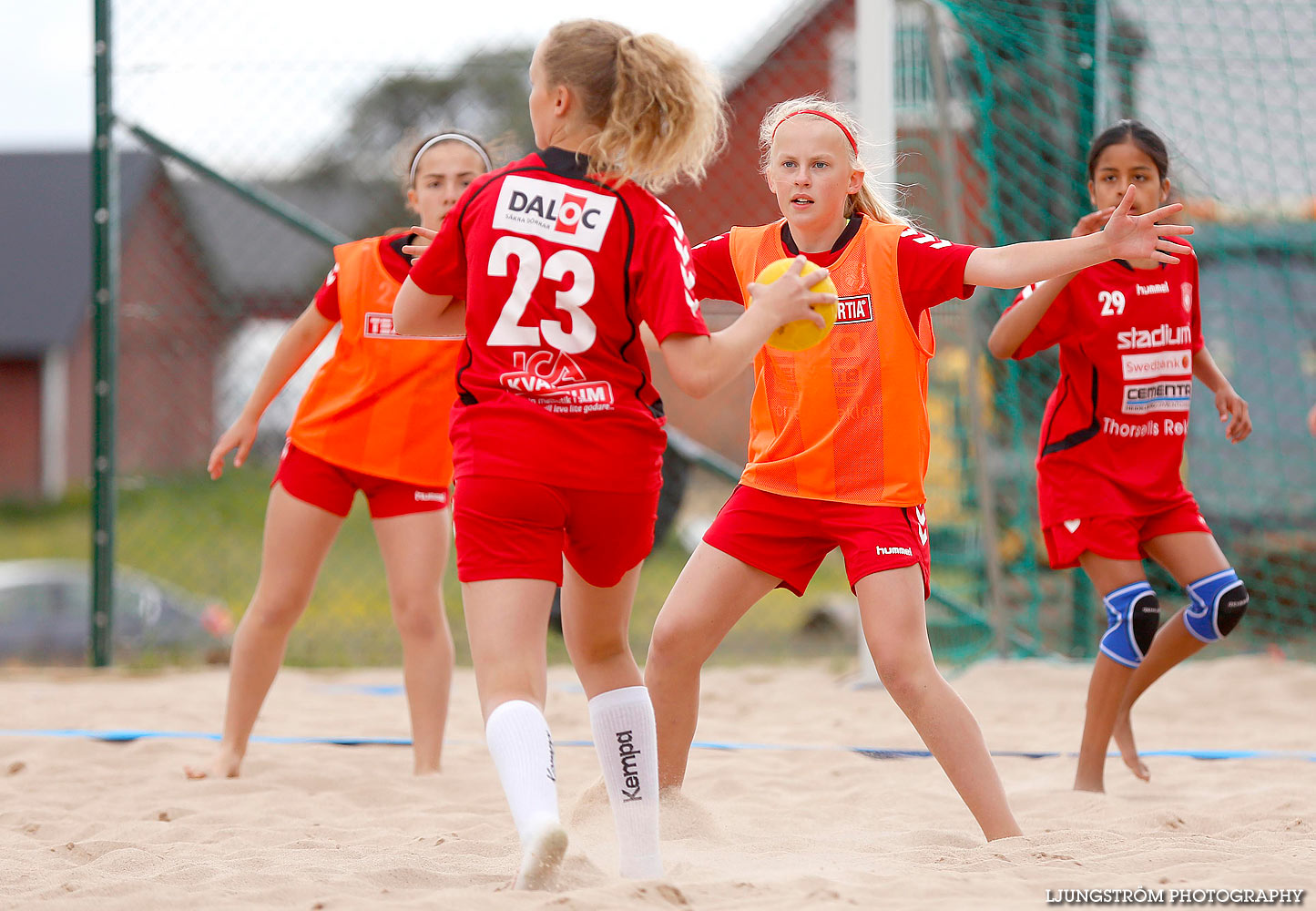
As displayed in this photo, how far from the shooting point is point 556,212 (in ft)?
7.97

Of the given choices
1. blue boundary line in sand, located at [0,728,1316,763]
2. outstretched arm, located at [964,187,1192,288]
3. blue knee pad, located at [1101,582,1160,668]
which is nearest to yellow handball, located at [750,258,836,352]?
outstretched arm, located at [964,187,1192,288]

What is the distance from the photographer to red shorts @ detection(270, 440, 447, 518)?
3.84 meters

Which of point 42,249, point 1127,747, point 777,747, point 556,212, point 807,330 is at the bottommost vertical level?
point 777,747

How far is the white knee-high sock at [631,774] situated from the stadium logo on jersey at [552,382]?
2.03ft

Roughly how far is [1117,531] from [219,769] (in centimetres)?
275

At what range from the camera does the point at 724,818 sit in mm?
3508

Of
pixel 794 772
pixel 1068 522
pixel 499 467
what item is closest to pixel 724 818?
pixel 794 772

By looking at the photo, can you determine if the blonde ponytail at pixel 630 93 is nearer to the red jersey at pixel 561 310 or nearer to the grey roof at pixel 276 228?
the red jersey at pixel 561 310

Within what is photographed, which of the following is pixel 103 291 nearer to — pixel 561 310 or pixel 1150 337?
pixel 561 310

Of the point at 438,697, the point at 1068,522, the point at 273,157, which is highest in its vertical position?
the point at 273,157

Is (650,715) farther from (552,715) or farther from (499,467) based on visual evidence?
(552,715)

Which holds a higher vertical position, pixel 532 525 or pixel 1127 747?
pixel 532 525

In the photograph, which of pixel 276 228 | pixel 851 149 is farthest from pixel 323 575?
pixel 851 149

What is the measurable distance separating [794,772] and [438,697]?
1163mm
